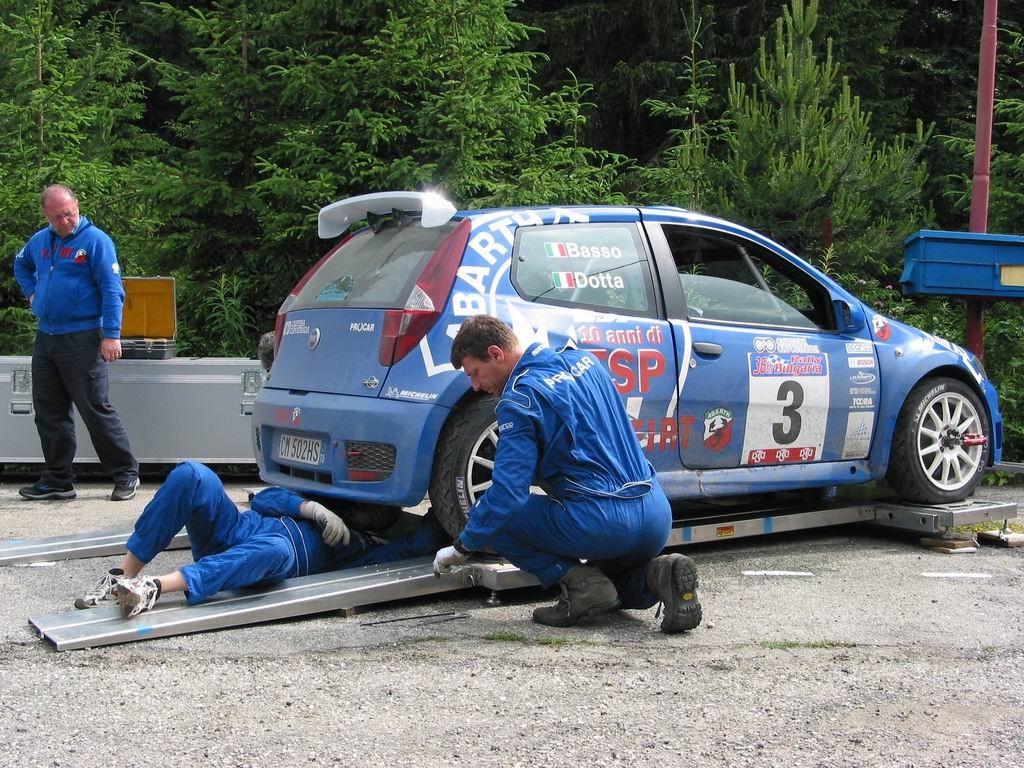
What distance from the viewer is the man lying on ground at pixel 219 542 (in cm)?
464

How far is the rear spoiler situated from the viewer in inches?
222

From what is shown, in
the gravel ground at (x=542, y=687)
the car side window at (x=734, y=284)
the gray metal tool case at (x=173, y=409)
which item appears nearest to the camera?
the gravel ground at (x=542, y=687)

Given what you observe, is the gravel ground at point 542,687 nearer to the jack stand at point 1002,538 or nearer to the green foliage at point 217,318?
the jack stand at point 1002,538

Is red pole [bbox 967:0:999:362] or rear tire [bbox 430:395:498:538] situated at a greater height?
red pole [bbox 967:0:999:362]

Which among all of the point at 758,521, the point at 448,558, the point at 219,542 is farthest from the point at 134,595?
the point at 758,521

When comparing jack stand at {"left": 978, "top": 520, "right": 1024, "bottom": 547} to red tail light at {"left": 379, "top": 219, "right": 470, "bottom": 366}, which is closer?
red tail light at {"left": 379, "top": 219, "right": 470, "bottom": 366}

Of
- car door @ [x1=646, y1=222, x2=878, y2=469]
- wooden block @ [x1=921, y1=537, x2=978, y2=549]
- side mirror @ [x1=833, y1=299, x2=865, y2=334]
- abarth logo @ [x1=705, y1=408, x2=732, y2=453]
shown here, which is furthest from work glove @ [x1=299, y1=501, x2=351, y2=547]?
wooden block @ [x1=921, y1=537, x2=978, y2=549]

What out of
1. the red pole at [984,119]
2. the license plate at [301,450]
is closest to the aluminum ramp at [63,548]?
the license plate at [301,450]

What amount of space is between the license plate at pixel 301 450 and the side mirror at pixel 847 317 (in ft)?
9.78

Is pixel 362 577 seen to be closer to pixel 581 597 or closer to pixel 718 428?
pixel 581 597

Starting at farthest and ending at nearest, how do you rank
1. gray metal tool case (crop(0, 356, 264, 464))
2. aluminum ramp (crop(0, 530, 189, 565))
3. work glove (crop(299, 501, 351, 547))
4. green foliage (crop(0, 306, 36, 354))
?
green foliage (crop(0, 306, 36, 354)) < gray metal tool case (crop(0, 356, 264, 464)) < aluminum ramp (crop(0, 530, 189, 565)) < work glove (crop(299, 501, 351, 547))

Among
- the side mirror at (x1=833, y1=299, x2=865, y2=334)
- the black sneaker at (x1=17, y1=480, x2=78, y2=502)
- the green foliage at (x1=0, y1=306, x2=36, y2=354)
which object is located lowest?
the black sneaker at (x1=17, y1=480, x2=78, y2=502)

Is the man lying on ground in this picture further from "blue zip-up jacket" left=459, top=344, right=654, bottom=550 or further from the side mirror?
the side mirror

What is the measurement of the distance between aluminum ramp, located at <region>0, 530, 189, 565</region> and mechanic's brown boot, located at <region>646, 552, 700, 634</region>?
2.52m
